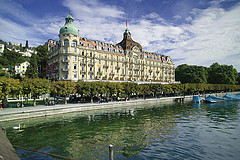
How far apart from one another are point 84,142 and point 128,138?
5779 mm

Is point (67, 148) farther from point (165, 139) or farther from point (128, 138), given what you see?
point (165, 139)

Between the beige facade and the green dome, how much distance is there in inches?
57.6

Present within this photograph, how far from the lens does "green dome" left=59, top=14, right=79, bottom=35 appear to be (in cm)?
6438

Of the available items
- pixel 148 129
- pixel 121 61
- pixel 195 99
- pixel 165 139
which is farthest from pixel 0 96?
pixel 195 99

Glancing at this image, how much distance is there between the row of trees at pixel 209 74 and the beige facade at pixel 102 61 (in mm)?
11049

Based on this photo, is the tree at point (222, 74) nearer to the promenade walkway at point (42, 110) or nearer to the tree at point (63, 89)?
the promenade walkway at point (42, 110)

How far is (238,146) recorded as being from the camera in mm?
16344

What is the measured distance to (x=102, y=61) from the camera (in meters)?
76.2

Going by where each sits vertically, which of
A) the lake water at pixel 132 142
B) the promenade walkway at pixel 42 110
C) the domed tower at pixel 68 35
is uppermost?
the domed tower at pixel 68 35

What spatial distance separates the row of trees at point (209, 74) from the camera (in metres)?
105

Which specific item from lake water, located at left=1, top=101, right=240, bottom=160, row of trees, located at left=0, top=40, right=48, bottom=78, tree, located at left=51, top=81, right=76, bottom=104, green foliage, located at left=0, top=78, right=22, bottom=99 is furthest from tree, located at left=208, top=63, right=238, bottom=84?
green foliage, located at left=0, top=78, right=22, bottom=99

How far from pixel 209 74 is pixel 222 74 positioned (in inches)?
395

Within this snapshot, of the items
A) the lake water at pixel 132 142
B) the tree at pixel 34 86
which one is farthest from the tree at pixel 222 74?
the tree at pixel 34 86

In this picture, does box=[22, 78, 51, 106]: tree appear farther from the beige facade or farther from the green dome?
the green dome
